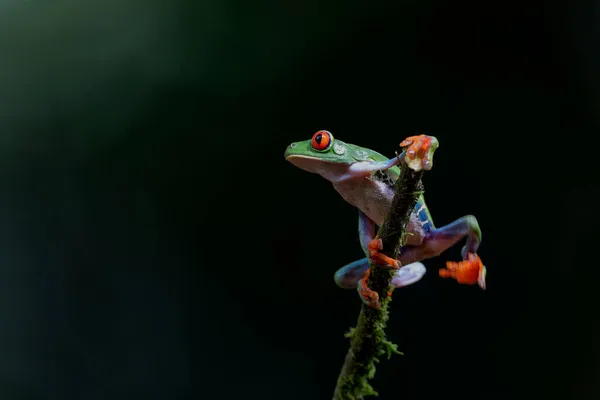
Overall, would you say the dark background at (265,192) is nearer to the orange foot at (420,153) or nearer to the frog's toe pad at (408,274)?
the frog's toe pad at (408,274)

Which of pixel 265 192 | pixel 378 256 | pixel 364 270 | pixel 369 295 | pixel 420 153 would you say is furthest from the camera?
pixel 265 192

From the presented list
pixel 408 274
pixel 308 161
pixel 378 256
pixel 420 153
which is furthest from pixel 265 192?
pixel 420 153

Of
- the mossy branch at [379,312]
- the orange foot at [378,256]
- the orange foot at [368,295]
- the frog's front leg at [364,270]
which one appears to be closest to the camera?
the mossy branch at [379,312]

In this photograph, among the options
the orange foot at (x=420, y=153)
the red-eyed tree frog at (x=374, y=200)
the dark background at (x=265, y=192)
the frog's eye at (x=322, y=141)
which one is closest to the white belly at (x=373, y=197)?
the red-eyed tree frog at (x=374, y=200)

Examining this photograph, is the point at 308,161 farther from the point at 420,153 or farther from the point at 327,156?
the point at 420,153

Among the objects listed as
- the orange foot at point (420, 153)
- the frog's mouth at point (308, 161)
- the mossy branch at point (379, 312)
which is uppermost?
the orange foot at point (420, 153)

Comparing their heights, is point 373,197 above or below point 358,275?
above

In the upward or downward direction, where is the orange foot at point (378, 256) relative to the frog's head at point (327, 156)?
downward
